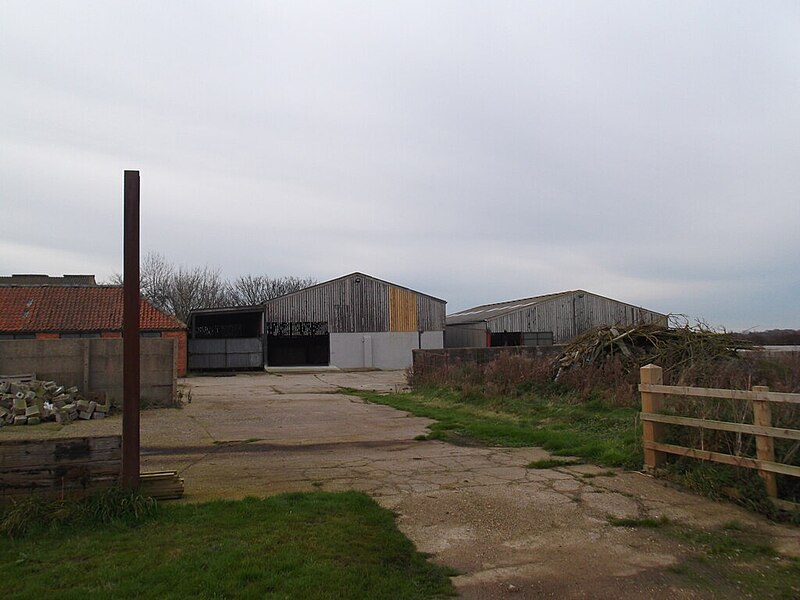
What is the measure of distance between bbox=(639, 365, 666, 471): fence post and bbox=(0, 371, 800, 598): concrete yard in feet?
1.07

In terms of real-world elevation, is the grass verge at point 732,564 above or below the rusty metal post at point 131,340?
below

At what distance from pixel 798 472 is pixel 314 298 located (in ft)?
125

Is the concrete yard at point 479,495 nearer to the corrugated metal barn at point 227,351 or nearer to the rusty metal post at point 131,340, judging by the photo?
the rusty metal post at point 131,340

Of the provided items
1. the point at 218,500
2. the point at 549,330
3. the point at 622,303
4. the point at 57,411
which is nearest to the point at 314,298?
the point at 549,330

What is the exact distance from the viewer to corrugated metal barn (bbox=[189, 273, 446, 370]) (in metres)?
41.0

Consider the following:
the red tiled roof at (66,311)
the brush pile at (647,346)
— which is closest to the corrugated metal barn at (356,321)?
the red tiled roof at (66,311)

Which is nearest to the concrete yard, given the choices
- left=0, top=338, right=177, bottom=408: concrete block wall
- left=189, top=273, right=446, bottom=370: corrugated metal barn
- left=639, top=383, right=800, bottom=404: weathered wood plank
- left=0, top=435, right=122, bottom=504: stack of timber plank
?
left=639, top=383, right=800, bottom=404: weathered wood plank

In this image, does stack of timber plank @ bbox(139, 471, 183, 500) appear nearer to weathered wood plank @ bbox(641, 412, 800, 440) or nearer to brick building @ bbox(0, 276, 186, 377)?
weathered wood plank @ bbox(641, 412, 800, 440)

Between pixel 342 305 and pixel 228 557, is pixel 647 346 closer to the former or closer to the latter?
pixel 228 557

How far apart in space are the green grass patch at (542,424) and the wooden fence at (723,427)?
0.65 m

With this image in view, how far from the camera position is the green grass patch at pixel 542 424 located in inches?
365

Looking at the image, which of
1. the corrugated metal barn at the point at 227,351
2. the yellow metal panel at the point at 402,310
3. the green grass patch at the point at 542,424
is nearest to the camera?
the green grass patch at the point at 542,424

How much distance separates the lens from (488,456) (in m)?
9.55

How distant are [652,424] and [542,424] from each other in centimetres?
482
